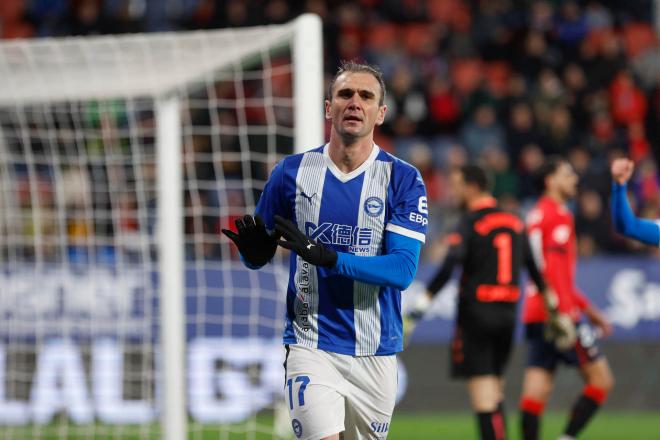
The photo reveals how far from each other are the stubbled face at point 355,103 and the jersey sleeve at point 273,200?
1.18 ft

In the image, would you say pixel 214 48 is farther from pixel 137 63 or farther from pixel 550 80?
pixel 550 80

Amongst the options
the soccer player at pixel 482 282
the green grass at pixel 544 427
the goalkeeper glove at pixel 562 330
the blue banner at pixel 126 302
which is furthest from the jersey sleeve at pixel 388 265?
the green grass at pixel 544 427

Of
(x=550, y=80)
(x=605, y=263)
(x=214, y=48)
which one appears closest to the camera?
(x=214, y=48)

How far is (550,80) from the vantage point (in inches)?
616

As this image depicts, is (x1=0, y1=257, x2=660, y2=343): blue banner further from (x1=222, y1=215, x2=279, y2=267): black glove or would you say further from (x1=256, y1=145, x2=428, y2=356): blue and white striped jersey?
(x1=222, y1=215, x2=279, y2=267): black glove

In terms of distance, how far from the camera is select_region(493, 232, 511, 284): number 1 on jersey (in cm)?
806

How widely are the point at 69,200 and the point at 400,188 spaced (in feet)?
20.1

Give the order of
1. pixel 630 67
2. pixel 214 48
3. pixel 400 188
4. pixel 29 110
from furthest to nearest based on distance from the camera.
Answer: pixel 630 67, pixel 29 110, pixel 214 48, pixel 400 188

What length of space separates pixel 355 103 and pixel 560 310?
4.34 m

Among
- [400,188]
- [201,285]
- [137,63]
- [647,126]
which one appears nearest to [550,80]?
[647,126]

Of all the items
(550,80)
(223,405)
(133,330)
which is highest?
(550,80)

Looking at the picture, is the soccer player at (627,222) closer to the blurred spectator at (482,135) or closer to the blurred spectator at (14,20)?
the blurred spectator at (482,135)

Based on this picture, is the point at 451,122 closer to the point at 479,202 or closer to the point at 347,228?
the point at 479,202

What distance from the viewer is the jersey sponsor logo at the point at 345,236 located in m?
4.75
